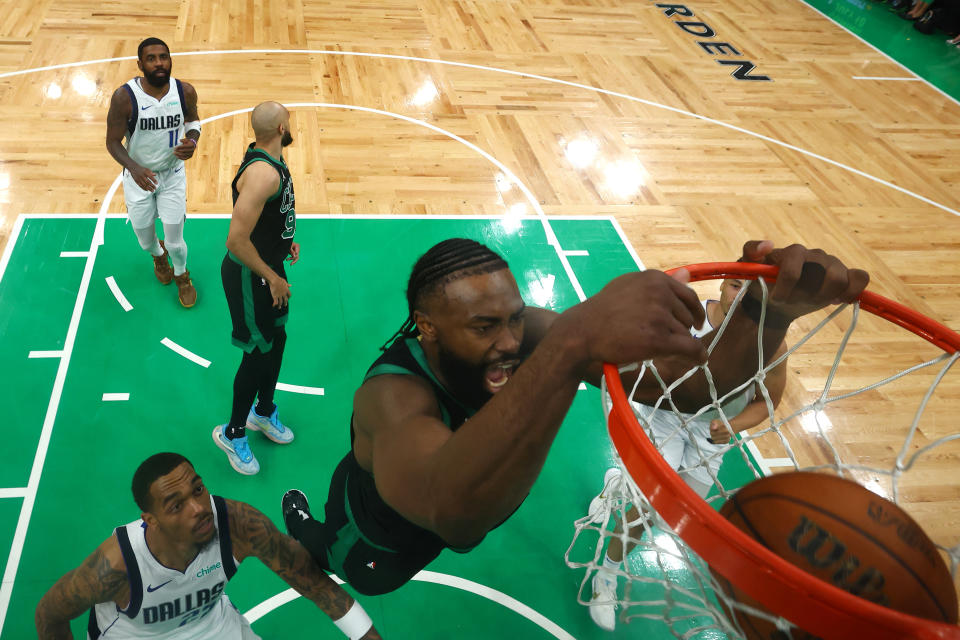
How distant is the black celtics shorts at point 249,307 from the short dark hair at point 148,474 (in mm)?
1280

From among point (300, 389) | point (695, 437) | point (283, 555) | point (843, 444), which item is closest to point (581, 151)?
point (843, 444)

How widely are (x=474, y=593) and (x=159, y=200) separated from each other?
3.29m

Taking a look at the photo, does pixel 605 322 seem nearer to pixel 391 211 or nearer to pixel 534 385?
pixel 534 385

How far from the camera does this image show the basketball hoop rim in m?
1.31

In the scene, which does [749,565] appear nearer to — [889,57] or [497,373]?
[497,373]

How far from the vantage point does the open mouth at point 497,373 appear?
2.07m

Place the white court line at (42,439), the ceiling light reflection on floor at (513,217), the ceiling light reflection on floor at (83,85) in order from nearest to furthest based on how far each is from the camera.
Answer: the white court line at (42,439) < the ceiling light reflection on floor at (513,217) < the ceiling light reflection on floor at (83,85)

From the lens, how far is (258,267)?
361 centimetres

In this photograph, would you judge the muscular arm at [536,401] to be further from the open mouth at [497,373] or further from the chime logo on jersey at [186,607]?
the chime logo on jersey at [186,607]

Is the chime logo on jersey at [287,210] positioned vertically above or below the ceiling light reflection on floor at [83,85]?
above

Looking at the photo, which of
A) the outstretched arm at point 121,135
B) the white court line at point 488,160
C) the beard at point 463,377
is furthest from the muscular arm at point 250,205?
the white court line at point 488,160

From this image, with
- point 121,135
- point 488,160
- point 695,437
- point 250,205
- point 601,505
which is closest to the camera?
point 695,437

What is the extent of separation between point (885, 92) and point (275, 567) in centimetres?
1006

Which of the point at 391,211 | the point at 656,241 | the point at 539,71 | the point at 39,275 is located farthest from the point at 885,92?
the point at 39,275
